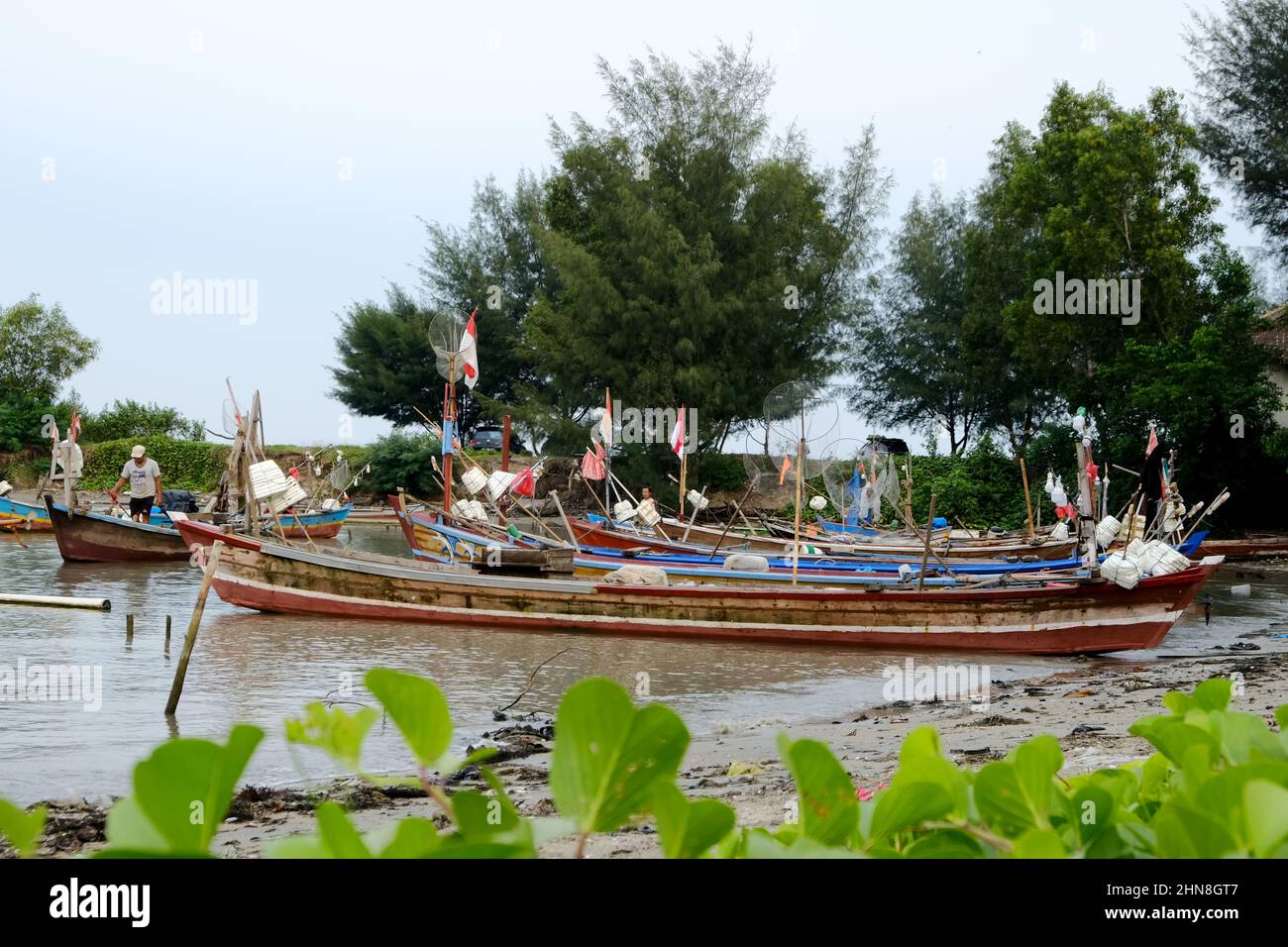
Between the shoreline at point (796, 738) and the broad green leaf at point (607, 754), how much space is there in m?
3.25

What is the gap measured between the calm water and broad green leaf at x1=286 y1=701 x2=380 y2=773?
25.3ft

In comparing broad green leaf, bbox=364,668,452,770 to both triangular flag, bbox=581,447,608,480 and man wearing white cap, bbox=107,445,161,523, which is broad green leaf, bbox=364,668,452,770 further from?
man wearing white cap, bbox=107,445,161,523

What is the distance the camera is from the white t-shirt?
78.7ft

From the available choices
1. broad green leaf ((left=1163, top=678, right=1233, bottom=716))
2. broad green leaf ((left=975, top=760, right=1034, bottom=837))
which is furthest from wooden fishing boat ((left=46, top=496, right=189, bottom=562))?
broad green leaf ((left=975, top=760, right=1034, bottom=837))

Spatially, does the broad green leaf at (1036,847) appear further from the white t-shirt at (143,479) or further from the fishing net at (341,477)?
the fishing net at (341,477)

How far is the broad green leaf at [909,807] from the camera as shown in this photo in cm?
100

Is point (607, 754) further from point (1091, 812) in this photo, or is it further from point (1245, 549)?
point (1245, 549)

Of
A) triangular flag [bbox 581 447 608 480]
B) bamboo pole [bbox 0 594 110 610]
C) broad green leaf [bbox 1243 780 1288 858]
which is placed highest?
triangular flag [bbox 581 447 608 480]

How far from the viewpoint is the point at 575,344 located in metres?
37.1

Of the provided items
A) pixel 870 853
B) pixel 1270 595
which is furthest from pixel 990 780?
pixel 1270 595

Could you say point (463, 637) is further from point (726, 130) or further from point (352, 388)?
point (352, 388)

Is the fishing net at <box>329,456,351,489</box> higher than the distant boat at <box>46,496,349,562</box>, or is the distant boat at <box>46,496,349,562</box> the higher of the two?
the fishing net at <box>329,456,351,489</box>
